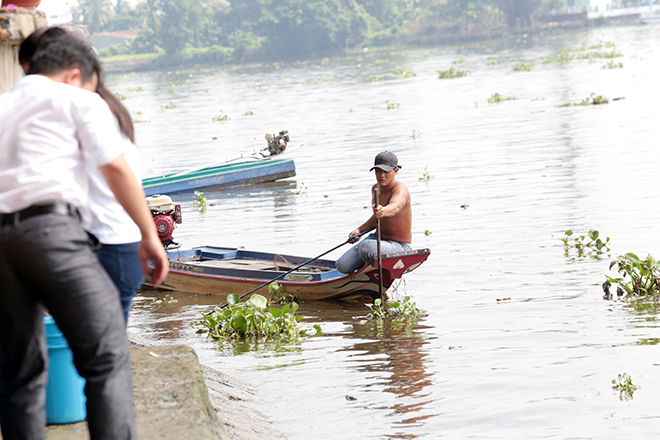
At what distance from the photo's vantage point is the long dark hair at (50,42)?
10.6 ft

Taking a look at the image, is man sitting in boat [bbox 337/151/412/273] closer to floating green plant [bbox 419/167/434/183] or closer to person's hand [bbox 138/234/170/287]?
person's hand [bbox 138/234/170/287]

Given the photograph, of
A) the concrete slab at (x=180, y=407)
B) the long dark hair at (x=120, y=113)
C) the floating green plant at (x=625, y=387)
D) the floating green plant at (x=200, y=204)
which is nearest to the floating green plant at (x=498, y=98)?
the floating green plant at (x=200, y=204)

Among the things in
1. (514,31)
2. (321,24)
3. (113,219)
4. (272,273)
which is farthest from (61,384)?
(321,24)

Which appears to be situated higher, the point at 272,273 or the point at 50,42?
the point at 50,42

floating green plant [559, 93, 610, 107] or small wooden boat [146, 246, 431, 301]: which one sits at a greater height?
floating green plant [559, 93, 610, 107]

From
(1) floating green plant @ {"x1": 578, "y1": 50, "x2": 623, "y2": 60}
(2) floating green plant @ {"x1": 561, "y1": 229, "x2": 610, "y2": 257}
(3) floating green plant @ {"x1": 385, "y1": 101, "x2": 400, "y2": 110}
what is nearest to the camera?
(2) floating green plant @ {"x1": 561, "y1": 229, "x2": 610, "y2": 257}

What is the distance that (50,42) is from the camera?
3.22 m

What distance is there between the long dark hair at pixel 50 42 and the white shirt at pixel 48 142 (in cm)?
25

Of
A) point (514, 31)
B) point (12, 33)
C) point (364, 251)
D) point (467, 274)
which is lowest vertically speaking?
point (467, 274)

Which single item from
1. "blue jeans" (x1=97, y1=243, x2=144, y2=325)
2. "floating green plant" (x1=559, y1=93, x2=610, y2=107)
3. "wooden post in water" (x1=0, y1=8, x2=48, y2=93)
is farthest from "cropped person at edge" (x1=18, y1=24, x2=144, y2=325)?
"floating green plant" (x1=559, y1=93, x2=610, y2=107)

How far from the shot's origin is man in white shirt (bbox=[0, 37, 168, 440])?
2973 mm

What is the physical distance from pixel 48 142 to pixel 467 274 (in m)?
7.84

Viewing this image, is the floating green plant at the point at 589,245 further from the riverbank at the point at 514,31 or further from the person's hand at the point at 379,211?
the riverbank at the point at 514,31

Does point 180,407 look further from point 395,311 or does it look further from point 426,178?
point 426,178
